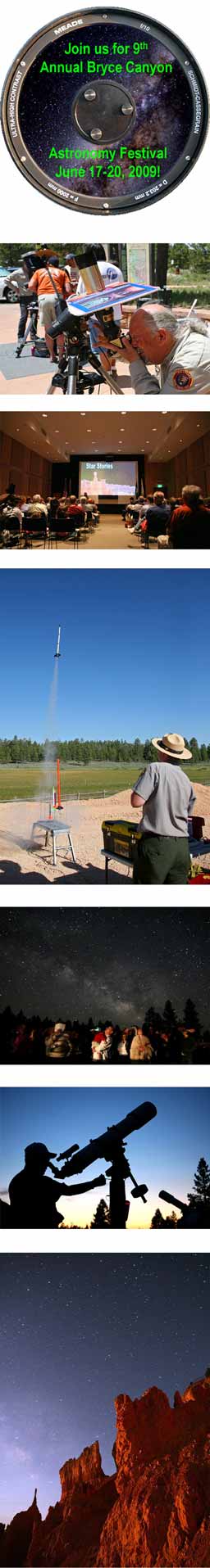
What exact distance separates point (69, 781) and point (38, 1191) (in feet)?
6.30

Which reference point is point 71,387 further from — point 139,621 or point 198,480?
point 139,621

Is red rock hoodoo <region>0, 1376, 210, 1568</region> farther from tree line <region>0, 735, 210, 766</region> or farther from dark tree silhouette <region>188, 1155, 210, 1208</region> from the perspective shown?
tree line <region>0, 735, 210, 766</region>

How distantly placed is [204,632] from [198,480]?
2.44 ft

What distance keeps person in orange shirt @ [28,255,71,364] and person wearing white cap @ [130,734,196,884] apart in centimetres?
206

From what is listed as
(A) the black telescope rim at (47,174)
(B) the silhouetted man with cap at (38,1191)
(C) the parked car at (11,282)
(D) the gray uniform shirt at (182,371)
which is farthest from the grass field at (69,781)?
(A) the black telescope rim at (47,174)

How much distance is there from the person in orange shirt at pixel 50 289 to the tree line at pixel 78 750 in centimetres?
183

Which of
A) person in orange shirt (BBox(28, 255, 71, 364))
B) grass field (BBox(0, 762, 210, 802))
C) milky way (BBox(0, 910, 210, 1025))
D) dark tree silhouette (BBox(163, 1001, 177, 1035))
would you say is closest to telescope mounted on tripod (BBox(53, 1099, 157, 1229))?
dark tree silhouette (BBox(163, 1001, 177, 1035))

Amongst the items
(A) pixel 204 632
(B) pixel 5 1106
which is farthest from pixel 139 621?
(B) pixel 5 1106

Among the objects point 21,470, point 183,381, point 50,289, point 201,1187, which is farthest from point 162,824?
point 50,289

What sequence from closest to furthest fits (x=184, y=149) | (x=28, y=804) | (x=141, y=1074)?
(x=141, y=1074)
(x=184, y=149)
(x=28, y=804)

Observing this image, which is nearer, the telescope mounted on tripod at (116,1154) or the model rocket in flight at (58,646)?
the telescope mounted on tripod at (116,1154)

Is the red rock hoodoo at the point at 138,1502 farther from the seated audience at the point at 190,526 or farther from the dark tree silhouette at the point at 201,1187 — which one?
the seated audience at the point at 190,526

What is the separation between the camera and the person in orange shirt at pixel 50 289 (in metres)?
5.07

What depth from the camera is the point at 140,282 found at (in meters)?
5.14
